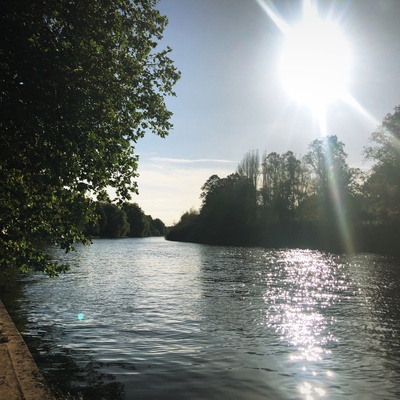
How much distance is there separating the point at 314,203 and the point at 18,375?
7987 centimetres

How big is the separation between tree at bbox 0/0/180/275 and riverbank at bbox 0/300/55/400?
8.73 feet

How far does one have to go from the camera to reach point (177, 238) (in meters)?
140

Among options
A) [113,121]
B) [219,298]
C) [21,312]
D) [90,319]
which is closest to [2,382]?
[113,121]

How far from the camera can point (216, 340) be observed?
504 inches

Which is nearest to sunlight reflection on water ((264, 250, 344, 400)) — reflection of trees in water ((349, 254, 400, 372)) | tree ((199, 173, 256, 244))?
reflection of trees in water ((349, 254, 400, 372))

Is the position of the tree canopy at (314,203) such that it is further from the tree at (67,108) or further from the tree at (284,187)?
the tree at (67,108)

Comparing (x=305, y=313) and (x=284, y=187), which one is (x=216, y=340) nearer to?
(x=305, y=313)

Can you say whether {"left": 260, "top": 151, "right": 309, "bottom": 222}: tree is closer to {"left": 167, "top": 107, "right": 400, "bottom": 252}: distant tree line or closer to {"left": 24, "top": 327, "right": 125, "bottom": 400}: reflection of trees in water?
{"left": 167, "top": 107, "right": 400, "bottom": 252}: distant tree line

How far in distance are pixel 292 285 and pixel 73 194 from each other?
18910mm

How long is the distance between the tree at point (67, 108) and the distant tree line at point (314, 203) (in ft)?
181

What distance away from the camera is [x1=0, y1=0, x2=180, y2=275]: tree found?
9.14m

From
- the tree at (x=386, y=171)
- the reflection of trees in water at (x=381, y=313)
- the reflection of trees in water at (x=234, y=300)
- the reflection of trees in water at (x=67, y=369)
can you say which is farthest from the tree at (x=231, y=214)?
the reflection of trees in water at (x=67, y=369)

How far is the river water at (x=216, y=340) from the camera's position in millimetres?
8969

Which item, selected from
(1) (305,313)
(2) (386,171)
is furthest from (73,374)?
(2) (386,171)
